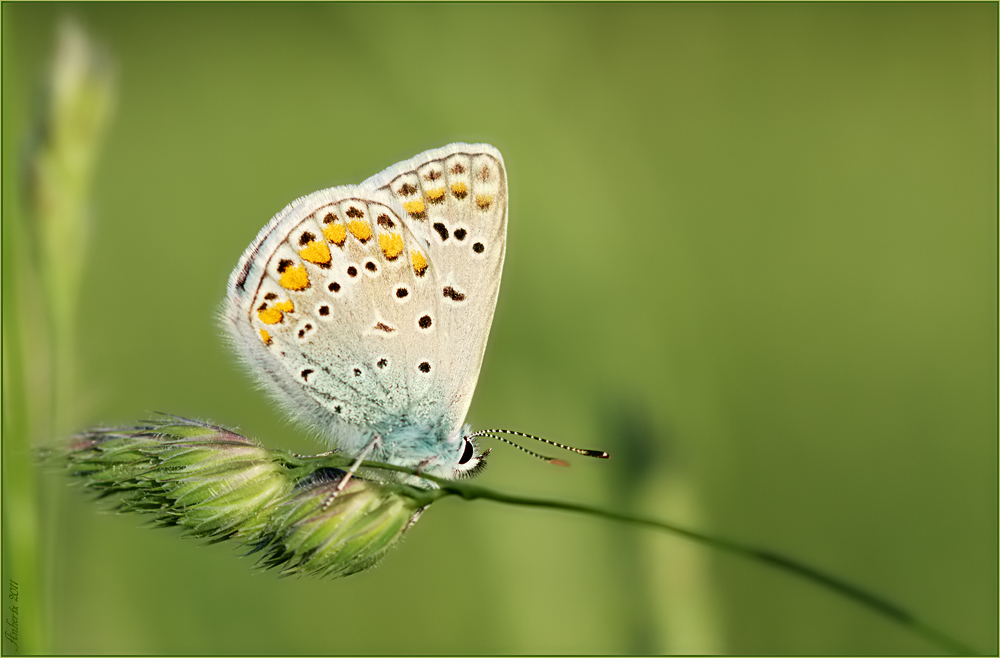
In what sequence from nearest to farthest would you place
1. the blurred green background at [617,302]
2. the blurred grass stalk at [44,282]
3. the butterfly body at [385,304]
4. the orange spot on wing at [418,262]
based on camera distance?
the blurred grass stalk at [44,282] → the butterfly body at [385,304] → the orange spot on wing at [418,262] → the blurred green background at [617,302]

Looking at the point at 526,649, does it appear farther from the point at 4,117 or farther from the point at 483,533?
the point at 4,117

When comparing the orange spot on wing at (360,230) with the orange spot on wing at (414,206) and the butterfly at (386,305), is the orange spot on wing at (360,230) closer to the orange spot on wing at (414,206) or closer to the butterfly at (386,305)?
the butterfly at (386,305)

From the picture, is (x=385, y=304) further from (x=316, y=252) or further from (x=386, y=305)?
(x=316, y=252)

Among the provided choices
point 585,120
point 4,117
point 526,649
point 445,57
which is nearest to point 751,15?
point 585,120

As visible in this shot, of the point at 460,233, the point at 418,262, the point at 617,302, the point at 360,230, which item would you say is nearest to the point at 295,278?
the point at 360,230

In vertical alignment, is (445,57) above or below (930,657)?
above

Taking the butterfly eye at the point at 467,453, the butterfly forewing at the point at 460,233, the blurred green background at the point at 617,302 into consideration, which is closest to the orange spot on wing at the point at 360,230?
the butterfly forewing at the point at 460,233
